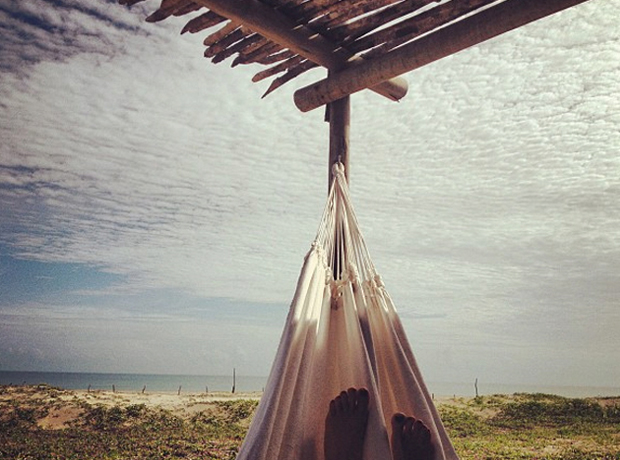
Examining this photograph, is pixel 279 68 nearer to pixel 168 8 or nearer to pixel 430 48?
pixel 168 8

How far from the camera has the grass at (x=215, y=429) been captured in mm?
6695

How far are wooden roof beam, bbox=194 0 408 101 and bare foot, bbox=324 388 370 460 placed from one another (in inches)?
47.4

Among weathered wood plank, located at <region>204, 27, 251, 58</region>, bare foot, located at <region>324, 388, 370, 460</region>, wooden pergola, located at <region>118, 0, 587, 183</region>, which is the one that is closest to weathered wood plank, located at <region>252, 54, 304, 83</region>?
wooden pergola, located at <region>118, 0, 587, 183</region>

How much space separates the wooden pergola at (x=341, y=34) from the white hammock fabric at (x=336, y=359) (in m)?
0.45

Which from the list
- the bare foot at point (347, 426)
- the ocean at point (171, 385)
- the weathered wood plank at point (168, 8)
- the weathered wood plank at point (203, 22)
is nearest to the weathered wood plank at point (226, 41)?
the weathered wood plank at point (203, 22)

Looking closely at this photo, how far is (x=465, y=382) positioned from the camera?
82.4 m

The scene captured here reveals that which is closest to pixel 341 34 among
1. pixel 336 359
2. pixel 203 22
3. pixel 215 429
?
pixel 203 22

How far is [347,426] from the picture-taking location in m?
1.49

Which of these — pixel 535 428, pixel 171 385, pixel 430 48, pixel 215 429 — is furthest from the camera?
pixel 171 385

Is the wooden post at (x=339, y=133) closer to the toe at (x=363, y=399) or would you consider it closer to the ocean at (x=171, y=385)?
the toe at (x=363, y=399)

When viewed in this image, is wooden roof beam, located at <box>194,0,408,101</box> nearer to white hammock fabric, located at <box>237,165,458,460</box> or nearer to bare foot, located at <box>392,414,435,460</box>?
white hammock fabric, located at <box>237,165,458,460</box>

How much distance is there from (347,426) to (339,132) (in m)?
1.17

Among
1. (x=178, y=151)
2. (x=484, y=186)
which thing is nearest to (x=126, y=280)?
(x=178, y=151)

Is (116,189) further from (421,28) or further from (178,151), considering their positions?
(421,28)
